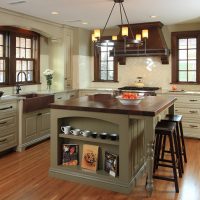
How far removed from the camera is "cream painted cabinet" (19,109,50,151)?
481 cm

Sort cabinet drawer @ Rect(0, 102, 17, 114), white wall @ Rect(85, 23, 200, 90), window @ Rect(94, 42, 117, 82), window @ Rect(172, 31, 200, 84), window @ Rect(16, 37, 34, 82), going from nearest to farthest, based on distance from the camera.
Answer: cabinet drawer @ Rect(0, 102, 17, 114)
window @ Rect(16, 37, 34, 82)
window @ Rect(172, 31, 200, 84)
white wall @ Rect(85, 23, 200, 90)
window @ Rect(94, 42, 117, 82)

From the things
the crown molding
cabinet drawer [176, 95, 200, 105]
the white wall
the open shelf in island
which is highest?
the crown molding

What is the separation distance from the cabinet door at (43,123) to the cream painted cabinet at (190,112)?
280 centimetres

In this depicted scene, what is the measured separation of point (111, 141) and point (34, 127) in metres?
2.34

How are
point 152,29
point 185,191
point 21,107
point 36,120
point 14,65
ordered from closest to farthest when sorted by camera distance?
1. point 185,191
2. point 21,107
3. point 36,120
4. point 14,65
5. point 152,29

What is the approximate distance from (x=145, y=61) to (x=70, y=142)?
373 cm

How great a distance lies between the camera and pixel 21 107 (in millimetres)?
4711

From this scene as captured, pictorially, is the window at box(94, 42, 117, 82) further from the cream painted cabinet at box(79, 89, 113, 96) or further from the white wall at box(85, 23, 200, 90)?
the cream painted cabinet at box(79, 89, 113, 96)

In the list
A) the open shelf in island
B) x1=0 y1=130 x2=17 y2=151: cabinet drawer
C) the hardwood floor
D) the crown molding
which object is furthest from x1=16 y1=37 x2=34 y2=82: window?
the open shelf in island

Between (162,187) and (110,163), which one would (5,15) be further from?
(162,187)

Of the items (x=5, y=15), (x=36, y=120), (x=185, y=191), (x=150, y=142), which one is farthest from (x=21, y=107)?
(x=185, y=191)

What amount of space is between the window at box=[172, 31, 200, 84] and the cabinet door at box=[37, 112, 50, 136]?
3130 mm

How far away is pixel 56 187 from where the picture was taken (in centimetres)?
330

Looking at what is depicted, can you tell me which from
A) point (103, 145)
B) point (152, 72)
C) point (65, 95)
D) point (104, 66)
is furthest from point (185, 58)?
point (103, 145)
